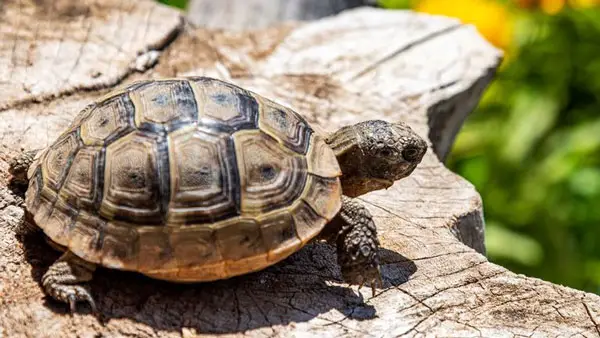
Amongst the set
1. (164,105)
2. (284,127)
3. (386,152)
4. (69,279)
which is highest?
(164,105)

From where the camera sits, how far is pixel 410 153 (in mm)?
3838

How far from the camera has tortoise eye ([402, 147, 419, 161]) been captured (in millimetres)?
3824

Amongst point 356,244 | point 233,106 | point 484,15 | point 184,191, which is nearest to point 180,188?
point 184,191

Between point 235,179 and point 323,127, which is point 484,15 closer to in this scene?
point 323,127

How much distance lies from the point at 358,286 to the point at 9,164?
175 centimetres

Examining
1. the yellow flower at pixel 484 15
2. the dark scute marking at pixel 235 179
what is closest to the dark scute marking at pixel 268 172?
the dark scute marking at pixel 235 179

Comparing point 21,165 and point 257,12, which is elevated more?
point 257,12

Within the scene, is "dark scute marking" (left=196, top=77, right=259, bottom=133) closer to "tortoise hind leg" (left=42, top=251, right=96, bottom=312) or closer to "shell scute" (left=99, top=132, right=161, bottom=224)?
"shell scute" (left=99, top=132, right=161, bottom=224)

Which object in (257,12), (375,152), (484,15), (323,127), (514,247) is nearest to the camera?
(375,152)

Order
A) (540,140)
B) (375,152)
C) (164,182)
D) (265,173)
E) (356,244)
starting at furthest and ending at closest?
(540,140) < (375,152) < (356,244) < (265,173) < (164,182)

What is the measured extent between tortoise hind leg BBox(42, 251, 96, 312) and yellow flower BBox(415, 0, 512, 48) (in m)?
3.78

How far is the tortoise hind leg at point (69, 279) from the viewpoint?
333 centimetres

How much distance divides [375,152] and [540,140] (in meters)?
2.62

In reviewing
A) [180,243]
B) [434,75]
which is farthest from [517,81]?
→ [180,243]
